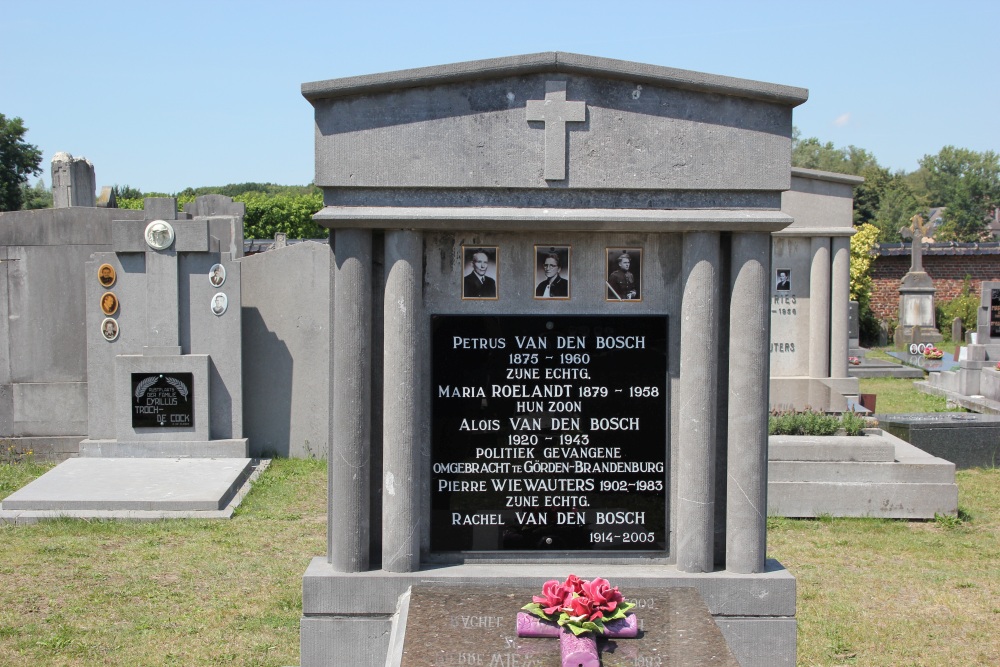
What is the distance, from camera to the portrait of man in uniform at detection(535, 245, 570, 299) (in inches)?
191

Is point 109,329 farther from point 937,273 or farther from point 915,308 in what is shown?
point 937,273

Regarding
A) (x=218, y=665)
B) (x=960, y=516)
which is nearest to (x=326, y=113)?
(x=218, y=665)

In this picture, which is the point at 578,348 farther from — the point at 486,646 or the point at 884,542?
the point at 884,542

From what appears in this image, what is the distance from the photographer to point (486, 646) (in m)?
3.85

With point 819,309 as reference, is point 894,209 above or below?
above

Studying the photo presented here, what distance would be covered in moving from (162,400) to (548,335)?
7.06m

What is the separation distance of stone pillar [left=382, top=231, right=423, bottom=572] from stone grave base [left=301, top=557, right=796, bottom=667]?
6.4 inches

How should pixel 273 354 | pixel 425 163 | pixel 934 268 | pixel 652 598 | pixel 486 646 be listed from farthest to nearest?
pixel 934 268 < pixel 273 354 < pixel 425 163 < pixel 652 598 < pixel 486 646

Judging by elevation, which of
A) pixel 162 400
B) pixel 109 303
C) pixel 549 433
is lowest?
pixel 162 400

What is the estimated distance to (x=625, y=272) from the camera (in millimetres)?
4875

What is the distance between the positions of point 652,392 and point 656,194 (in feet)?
3.16

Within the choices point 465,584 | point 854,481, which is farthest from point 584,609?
point 854,481

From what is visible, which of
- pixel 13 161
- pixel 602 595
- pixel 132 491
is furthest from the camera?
pixel 13 161

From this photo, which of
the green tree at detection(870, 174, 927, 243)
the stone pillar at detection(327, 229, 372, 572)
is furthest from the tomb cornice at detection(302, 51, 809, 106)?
the green tree at detection(870, 174, 927, 243)
